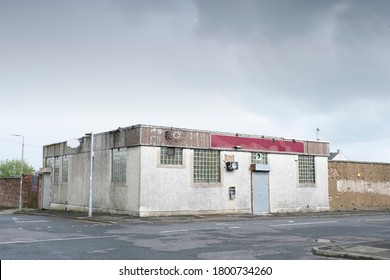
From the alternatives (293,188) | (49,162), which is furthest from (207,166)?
(49,162)

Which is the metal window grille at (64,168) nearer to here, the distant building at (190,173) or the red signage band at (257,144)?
the distant building at (190,173)

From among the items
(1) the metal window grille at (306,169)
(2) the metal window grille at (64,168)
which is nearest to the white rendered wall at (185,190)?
(1) the metal window grille at (306,169)

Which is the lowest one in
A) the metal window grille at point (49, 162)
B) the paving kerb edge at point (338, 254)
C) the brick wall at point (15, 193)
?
the paving kerb edge at point (338, 254)

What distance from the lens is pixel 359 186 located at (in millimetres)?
38156

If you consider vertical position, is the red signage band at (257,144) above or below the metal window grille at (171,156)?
above

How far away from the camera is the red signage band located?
1124 inches

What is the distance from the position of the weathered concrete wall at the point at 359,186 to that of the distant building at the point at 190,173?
6.57ft

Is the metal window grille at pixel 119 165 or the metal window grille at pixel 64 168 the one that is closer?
the metal window grille at pixel 119 165

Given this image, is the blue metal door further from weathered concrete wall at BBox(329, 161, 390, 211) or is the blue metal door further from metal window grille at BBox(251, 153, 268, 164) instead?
weathered concrete wall at BBox(329, 161, 390, 211)

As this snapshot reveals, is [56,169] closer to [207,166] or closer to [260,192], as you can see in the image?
[207,166]

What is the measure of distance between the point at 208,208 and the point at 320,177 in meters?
11.1

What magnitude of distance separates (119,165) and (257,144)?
9.72 metres

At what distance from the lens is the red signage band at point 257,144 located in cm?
2855

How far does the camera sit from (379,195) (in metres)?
39.6
